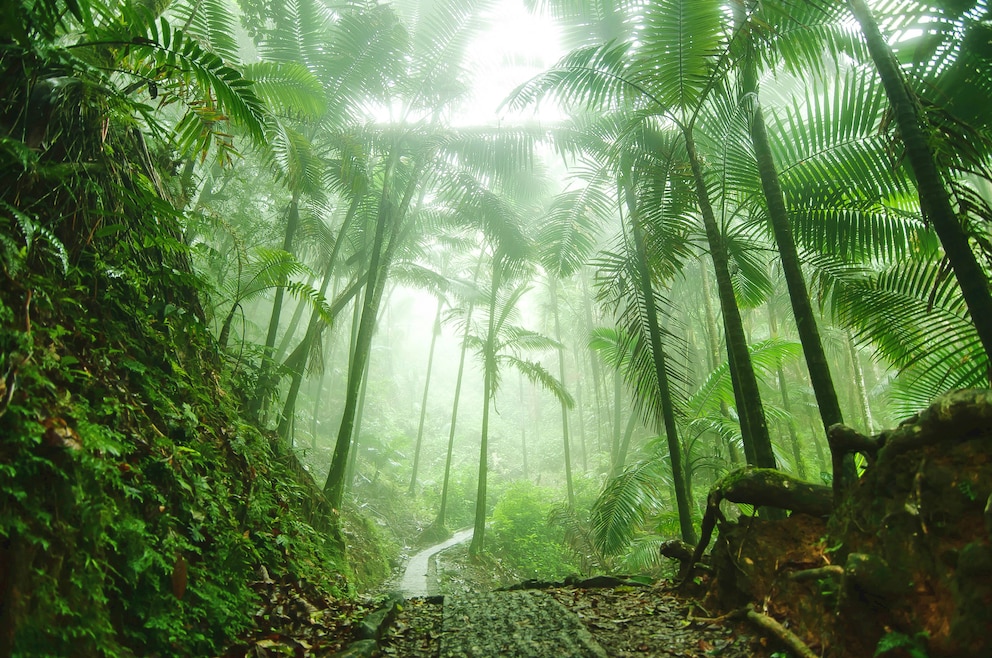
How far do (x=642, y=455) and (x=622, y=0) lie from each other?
38.4ft

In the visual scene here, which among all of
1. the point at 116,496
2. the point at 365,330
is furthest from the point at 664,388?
the point at 116,496

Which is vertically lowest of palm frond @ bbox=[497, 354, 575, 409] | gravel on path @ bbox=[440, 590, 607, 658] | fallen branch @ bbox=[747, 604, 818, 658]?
gravel on path @ bbox=[440, 590, 607, 658]

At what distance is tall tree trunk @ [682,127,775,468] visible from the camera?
11.2ft

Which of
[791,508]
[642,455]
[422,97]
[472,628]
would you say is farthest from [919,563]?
[642,455]

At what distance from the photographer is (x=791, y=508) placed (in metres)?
2.91

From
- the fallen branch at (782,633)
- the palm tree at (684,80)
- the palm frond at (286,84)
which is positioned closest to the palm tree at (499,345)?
the palm frond at (286,84)

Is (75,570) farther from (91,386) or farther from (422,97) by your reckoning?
(422,97)

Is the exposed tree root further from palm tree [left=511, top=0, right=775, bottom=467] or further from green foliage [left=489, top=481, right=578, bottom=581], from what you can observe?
green foliage [left=489, top=481, right=578, bottom=581]

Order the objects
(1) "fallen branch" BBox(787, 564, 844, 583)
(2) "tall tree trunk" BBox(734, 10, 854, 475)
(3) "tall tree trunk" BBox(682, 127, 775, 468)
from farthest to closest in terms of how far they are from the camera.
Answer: (3) "tall tree trunk" BBox(682, 127, 775, 468)
(2) "tall tree trunk" BBox(734, 10, 854, 475)
(1) "fallen branch" BBox(787, 564, 844, 583)

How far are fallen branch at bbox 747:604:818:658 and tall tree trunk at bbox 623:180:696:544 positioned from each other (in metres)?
2.17

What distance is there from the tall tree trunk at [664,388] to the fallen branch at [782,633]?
217 centimetres

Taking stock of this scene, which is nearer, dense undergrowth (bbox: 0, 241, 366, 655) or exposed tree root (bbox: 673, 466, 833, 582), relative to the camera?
dense undergrowth (bbox: 0, 241, 366, 655)

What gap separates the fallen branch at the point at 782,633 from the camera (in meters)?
2.06

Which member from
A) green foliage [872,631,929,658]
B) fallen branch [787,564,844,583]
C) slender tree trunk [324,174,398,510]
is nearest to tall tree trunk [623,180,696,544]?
fallen branch [787,564,844,583]
